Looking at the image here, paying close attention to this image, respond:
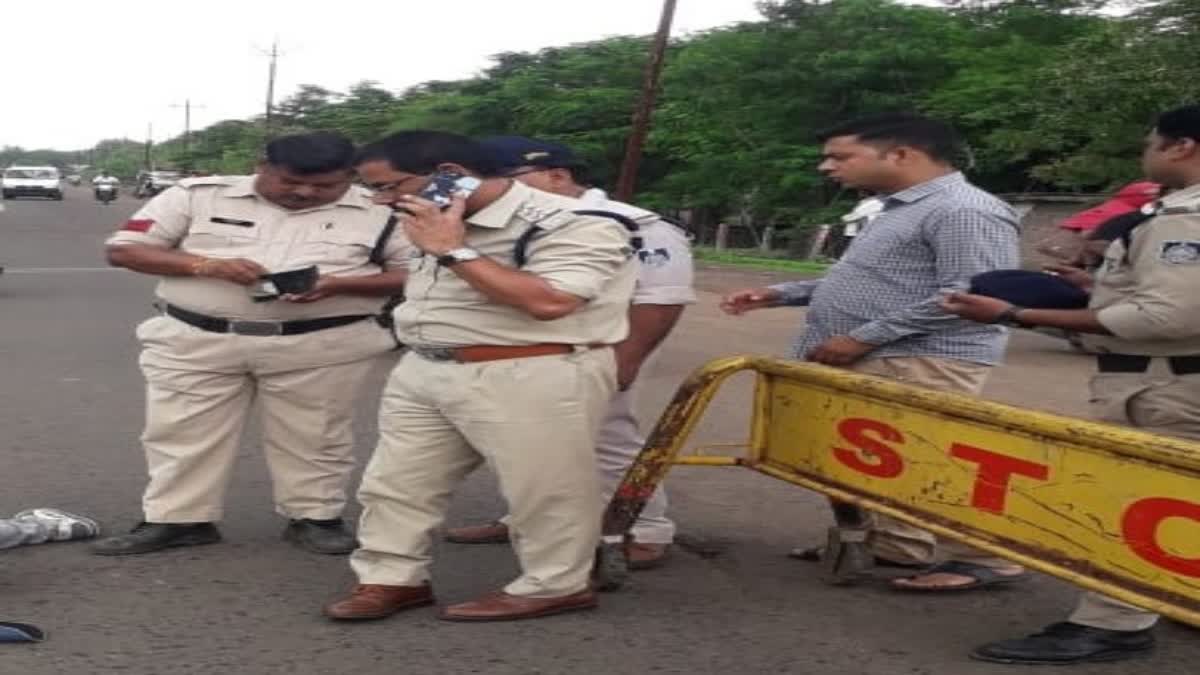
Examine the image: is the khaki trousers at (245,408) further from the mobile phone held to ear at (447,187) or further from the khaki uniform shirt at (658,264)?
the mobile phone held to ear at (447,187)

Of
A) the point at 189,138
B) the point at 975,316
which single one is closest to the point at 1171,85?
the point at 975,316

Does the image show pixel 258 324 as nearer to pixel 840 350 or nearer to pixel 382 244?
pixel 382 244

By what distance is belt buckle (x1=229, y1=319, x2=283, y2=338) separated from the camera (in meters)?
5.00

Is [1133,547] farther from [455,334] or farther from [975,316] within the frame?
[455,334]

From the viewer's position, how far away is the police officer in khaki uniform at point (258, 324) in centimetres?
497

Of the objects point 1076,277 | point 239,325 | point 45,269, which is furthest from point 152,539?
point 45,269

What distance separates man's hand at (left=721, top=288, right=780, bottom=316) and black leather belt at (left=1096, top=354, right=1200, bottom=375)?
1.24m

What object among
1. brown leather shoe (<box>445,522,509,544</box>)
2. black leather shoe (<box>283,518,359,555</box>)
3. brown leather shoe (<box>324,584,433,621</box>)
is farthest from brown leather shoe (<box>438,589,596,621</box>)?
brown leather shoe (<box>445,522,509,544</box>)

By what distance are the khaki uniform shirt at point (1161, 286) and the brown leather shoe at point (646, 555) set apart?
1.81 m

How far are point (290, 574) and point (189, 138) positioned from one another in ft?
313

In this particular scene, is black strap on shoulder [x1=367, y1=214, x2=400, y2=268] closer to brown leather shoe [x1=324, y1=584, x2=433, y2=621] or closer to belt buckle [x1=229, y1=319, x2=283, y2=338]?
belt buckle [x1=229, y1=319, x2=283, y2=338]

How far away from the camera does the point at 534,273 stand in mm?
4098

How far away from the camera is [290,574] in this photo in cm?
492

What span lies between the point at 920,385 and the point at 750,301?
0.76 metres
